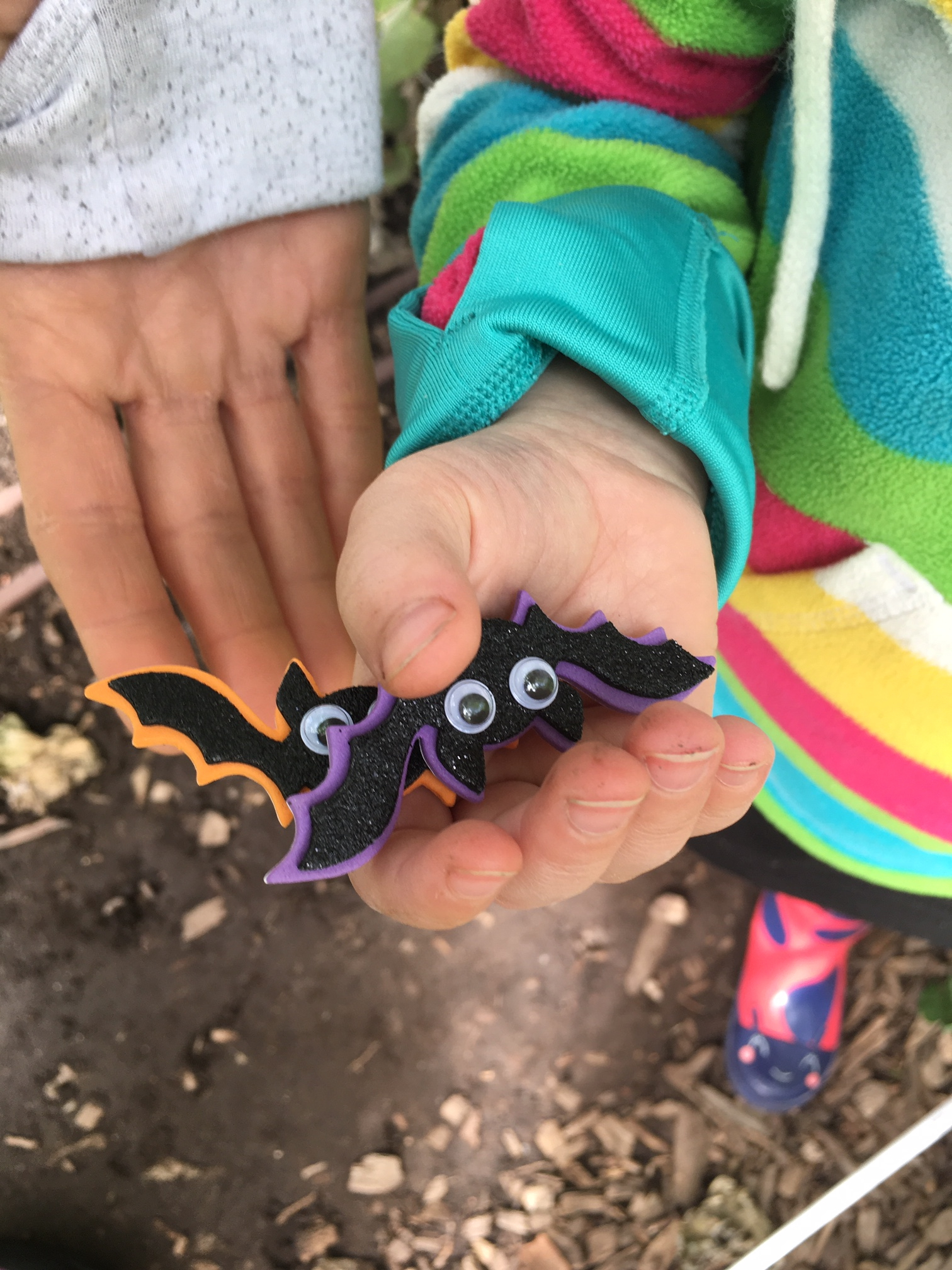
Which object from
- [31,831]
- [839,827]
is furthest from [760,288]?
[31,831]

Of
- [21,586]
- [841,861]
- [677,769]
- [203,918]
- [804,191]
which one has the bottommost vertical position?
[203,918]

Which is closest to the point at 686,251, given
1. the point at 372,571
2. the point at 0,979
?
the point at 372,571

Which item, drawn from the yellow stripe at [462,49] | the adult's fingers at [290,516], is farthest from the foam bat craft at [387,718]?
the yellow stripe at [462,49]

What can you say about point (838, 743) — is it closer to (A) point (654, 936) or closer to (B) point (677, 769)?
(B) point (677, 769)

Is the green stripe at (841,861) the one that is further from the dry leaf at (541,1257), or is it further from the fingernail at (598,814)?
the dry leaf at (541,1257)

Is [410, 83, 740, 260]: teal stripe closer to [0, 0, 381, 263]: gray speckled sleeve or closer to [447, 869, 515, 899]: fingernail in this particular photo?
[0, 0, 381, 263]: gray speckled sleeve

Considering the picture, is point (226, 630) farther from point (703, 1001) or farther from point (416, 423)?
point (703, 1001)
